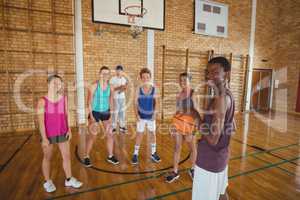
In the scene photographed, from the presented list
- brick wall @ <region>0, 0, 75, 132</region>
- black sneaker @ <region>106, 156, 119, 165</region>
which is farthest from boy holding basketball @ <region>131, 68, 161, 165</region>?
brick wall @ <region>0, 0, 75, 132</region>

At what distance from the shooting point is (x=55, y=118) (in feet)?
7.11

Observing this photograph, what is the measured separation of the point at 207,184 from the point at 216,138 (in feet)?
1.29

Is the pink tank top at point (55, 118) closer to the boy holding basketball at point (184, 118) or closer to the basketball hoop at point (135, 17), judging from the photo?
the boy holding basketball at point (184, 118)

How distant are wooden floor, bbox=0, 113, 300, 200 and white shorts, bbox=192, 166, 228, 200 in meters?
0.98

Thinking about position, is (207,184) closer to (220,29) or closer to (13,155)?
(13,155)

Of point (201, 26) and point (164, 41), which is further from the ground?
point (201, 26)

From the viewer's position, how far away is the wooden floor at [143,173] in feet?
7.79

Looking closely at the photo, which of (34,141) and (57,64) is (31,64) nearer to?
(57,64)

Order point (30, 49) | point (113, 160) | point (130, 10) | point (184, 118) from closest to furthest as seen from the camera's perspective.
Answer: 1. point (184, 118)
2. point (113, 160)
3. point (30, 49)
4. point (130, 10)

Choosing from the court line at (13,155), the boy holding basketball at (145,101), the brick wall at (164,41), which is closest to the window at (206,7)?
the brick wall at (164,41)

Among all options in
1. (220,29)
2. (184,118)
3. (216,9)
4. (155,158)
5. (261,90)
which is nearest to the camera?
(184,118)

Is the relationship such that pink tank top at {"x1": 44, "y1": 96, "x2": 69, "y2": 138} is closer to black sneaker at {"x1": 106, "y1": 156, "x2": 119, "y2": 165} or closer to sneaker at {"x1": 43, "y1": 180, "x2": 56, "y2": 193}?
sneaker at {"x1": 43, "y1": 180, "x2": 56, "y2": 193}

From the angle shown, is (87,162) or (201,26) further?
(201,26)

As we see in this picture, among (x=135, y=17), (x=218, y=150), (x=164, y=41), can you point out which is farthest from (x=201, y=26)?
(x=218, y=150)
